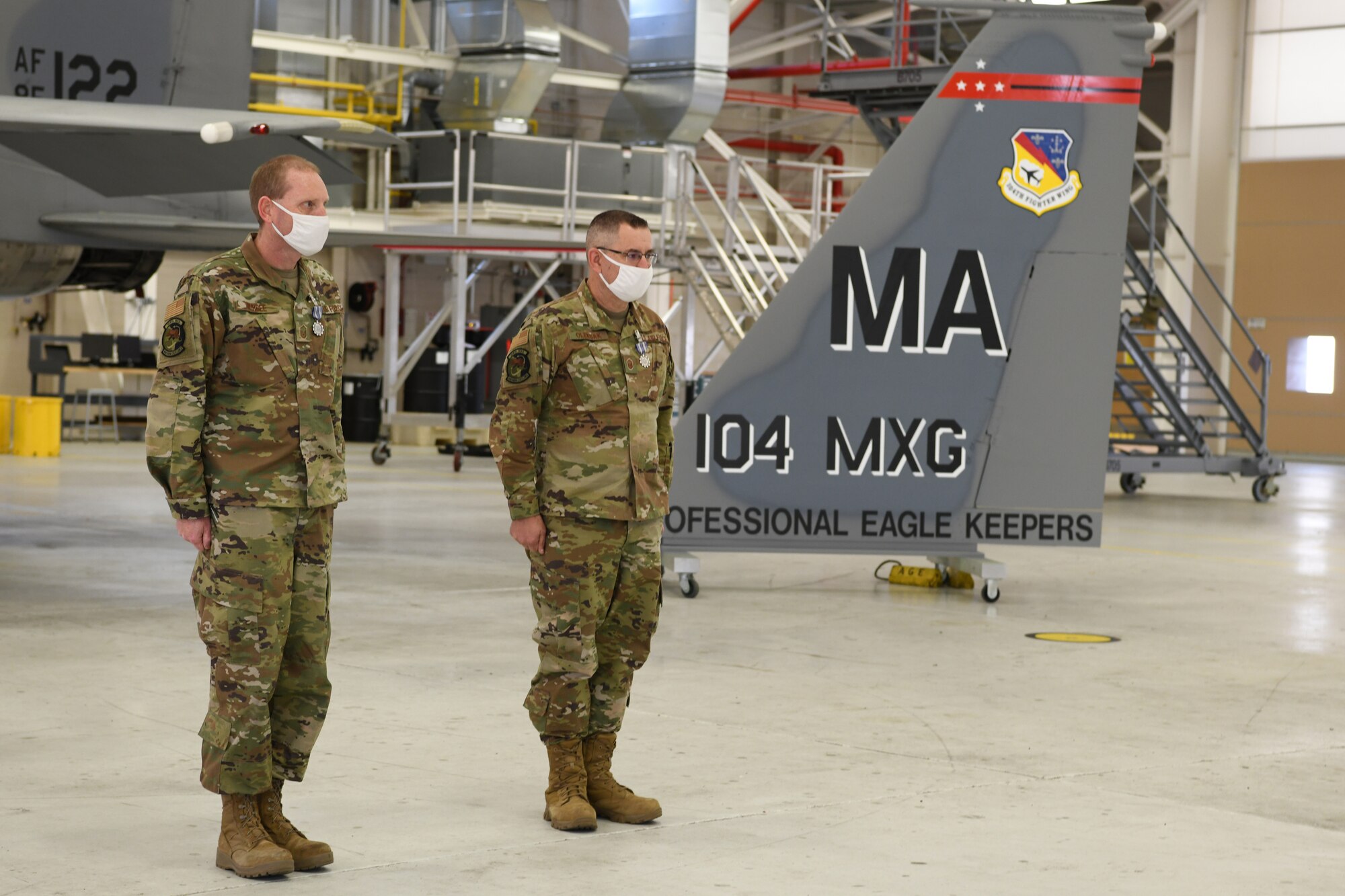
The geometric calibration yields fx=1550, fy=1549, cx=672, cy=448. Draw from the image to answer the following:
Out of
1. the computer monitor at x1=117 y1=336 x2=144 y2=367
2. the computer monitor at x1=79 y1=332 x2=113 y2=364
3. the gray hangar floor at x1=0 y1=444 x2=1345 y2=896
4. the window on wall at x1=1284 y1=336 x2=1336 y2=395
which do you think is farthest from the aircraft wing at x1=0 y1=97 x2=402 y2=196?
the window on wall at x1=1284 y1=336 x2=1336 y2=395

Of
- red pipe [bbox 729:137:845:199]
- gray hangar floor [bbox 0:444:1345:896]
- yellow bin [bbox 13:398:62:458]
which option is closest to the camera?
gray hangar floor [bbox 0:444:1345:896]

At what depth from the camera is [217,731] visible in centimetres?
414

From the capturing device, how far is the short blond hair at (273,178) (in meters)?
4.26

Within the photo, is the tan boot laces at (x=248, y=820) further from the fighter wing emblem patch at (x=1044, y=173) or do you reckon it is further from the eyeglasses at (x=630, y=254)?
the fighter wing emblem patch at (x=1044, y=173)

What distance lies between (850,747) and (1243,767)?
1.43 meters

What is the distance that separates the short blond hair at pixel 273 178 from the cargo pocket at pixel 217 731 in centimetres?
136

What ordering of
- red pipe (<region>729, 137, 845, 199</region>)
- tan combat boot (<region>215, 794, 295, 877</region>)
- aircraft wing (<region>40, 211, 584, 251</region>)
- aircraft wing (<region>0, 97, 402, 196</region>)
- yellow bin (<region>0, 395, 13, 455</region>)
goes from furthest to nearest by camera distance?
red pipe (<region>729, 137, 845, 199</region>) < yellow bin (<region>0, 395, 13, 455</region>) < aircraft wing (<region>40, 211, 584, 251</region>) < aircraft wing (<region>0, 97, 402, 196</region>) < tan combat boot (<region>215, 794, 295, 877</region>)

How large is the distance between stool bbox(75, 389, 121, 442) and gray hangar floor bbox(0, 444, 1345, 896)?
1386cm

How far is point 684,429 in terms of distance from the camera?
9.45m

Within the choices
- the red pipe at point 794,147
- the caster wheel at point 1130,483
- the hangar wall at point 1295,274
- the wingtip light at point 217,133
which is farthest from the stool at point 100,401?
the hangar wall at point 1295,274

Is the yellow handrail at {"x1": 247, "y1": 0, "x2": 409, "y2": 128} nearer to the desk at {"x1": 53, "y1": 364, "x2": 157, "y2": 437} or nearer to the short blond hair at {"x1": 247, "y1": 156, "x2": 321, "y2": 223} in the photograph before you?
the desk at {"x1": 53, "y1": 364, "x2": 157, "y2": 437}

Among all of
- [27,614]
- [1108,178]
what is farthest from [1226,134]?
[27,614]

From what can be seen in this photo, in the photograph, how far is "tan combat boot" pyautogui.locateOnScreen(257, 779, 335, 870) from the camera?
13.6 ft

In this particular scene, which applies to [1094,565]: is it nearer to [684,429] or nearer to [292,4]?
[684,429]
